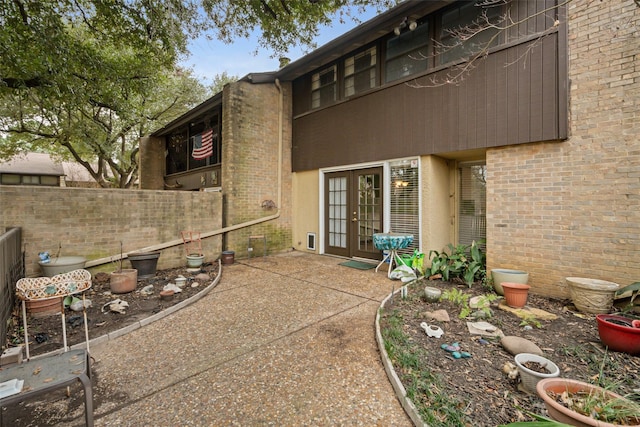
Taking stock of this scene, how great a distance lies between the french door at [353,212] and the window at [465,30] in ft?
8.62

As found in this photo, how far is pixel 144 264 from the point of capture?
5.37 meters

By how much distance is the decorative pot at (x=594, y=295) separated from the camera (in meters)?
3.46

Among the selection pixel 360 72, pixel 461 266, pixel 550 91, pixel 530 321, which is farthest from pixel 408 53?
pixel 530 321

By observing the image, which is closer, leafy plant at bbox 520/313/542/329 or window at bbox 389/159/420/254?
leafy plant at bbox 520/313/542/329

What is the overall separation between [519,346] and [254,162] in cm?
688

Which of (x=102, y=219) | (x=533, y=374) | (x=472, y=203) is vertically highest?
(x=472, y=203)

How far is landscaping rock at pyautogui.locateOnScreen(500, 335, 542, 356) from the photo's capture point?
8.52 ft

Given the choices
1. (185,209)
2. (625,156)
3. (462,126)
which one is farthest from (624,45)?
(185,209)

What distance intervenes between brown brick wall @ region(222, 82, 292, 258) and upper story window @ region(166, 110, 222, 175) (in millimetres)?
2019

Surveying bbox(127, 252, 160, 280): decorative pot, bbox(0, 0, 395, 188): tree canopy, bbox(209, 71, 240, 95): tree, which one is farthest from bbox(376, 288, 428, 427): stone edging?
bbox(209, 71, 240, 95): tree

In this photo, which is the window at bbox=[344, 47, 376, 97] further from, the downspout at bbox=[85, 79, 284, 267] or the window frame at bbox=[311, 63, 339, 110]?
the downspout at bbox=[85, 79, 284, 267]

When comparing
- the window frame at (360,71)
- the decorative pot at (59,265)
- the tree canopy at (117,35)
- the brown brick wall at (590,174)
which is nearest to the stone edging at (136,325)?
the decorative pot at (59,265)

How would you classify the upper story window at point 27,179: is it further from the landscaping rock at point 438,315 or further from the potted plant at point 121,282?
the landscaping rock at point 438,315

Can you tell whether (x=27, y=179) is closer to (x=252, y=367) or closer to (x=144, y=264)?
(x=144, y=264)
